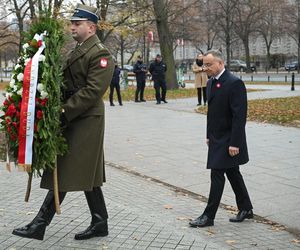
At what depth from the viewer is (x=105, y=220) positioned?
4816mm

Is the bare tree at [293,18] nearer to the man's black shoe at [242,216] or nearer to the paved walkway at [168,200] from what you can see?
the paved walkway at [168,200]

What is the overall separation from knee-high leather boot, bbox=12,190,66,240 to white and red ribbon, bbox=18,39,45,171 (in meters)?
0.49

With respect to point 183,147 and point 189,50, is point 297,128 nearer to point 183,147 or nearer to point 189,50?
point 183,147

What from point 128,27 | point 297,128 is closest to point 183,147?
point 297,128

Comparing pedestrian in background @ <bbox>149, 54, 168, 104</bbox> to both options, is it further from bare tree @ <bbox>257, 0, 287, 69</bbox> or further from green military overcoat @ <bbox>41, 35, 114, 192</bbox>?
bare tree @ <bbox>257, 0, 287, 69</bbox>

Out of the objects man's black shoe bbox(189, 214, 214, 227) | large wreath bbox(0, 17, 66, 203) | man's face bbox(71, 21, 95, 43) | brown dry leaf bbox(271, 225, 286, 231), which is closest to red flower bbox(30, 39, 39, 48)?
large wreath bbox(0, 17, 66, 203)

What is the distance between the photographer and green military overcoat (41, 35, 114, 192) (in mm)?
4332

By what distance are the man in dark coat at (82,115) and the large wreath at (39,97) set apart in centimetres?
12

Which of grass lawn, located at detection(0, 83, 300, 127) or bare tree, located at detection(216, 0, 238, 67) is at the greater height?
bare tree, located at detection(216, 0, 238, 67)

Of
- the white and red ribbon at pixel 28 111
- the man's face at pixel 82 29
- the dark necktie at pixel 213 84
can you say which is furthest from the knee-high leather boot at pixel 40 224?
the dark necktie at pixel 213 84

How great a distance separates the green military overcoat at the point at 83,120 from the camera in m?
4.33

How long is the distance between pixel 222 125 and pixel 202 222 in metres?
0.99

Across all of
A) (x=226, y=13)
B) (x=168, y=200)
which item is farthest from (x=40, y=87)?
(x=226, y=13)

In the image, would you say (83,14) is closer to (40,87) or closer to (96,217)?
(40,87)
